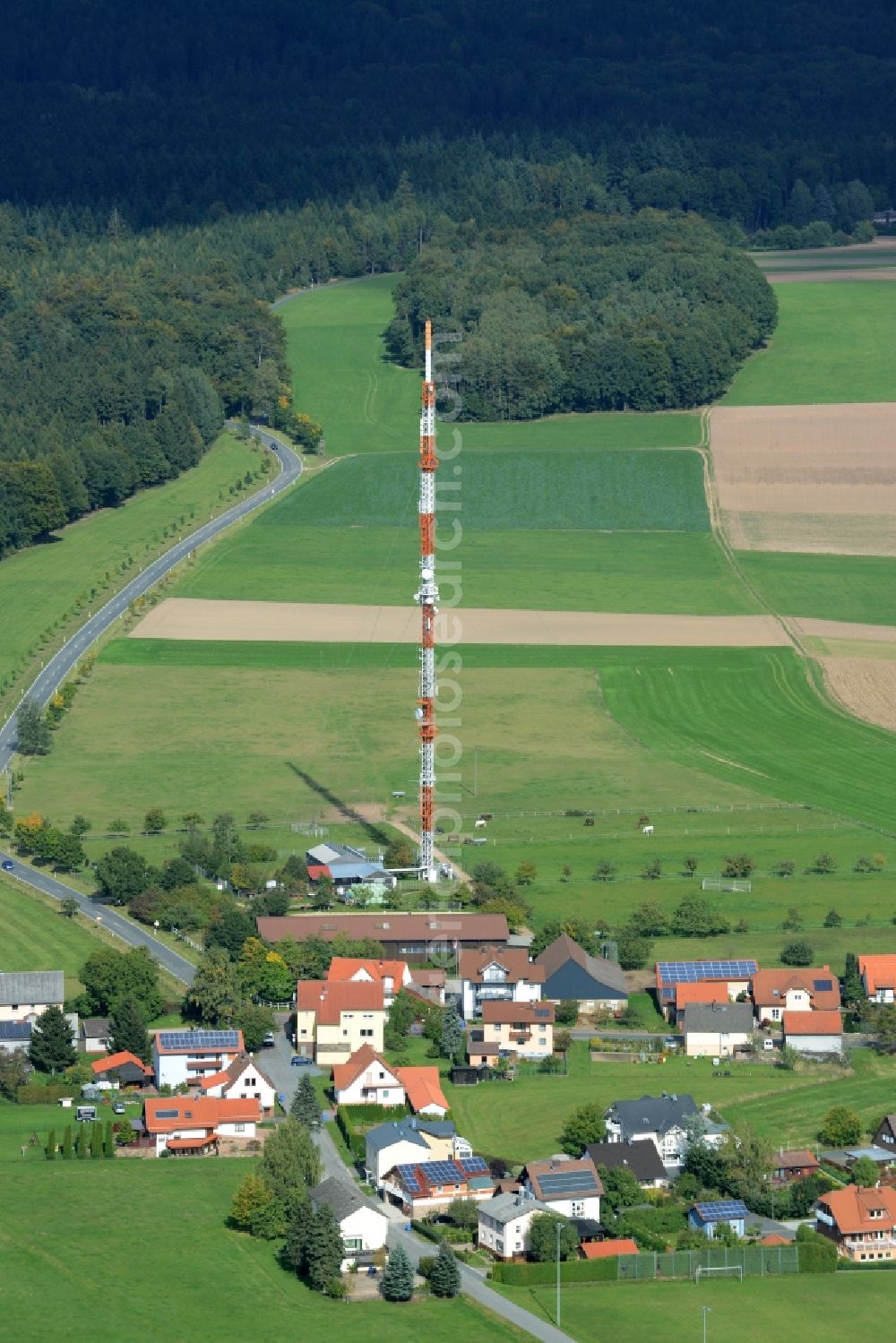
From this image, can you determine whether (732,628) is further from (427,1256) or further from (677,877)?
(427,1256)

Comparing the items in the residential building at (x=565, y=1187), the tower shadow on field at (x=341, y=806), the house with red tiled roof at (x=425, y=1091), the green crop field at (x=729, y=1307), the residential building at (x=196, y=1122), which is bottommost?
the green crop field at (x=729, y=1307)

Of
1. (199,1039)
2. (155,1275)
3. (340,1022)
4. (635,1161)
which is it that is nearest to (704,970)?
(340,1022)

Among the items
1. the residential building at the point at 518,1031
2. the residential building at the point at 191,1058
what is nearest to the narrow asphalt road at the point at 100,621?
the residential building at the point at 191,1058

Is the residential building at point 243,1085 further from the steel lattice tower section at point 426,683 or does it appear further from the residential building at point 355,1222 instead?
the steel lattice tower section at point 426,683

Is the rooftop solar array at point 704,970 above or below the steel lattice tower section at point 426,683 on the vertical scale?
below

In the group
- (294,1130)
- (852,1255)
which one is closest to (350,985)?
(294,1130)

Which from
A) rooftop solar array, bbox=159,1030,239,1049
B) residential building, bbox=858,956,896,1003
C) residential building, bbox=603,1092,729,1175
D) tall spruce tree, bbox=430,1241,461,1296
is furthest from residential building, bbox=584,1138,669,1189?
residential building, bbox=858,956,896,1003

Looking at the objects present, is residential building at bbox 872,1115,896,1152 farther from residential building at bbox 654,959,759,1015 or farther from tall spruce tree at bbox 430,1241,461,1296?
tall spruce tree at bbox 430,1241,461,1296
